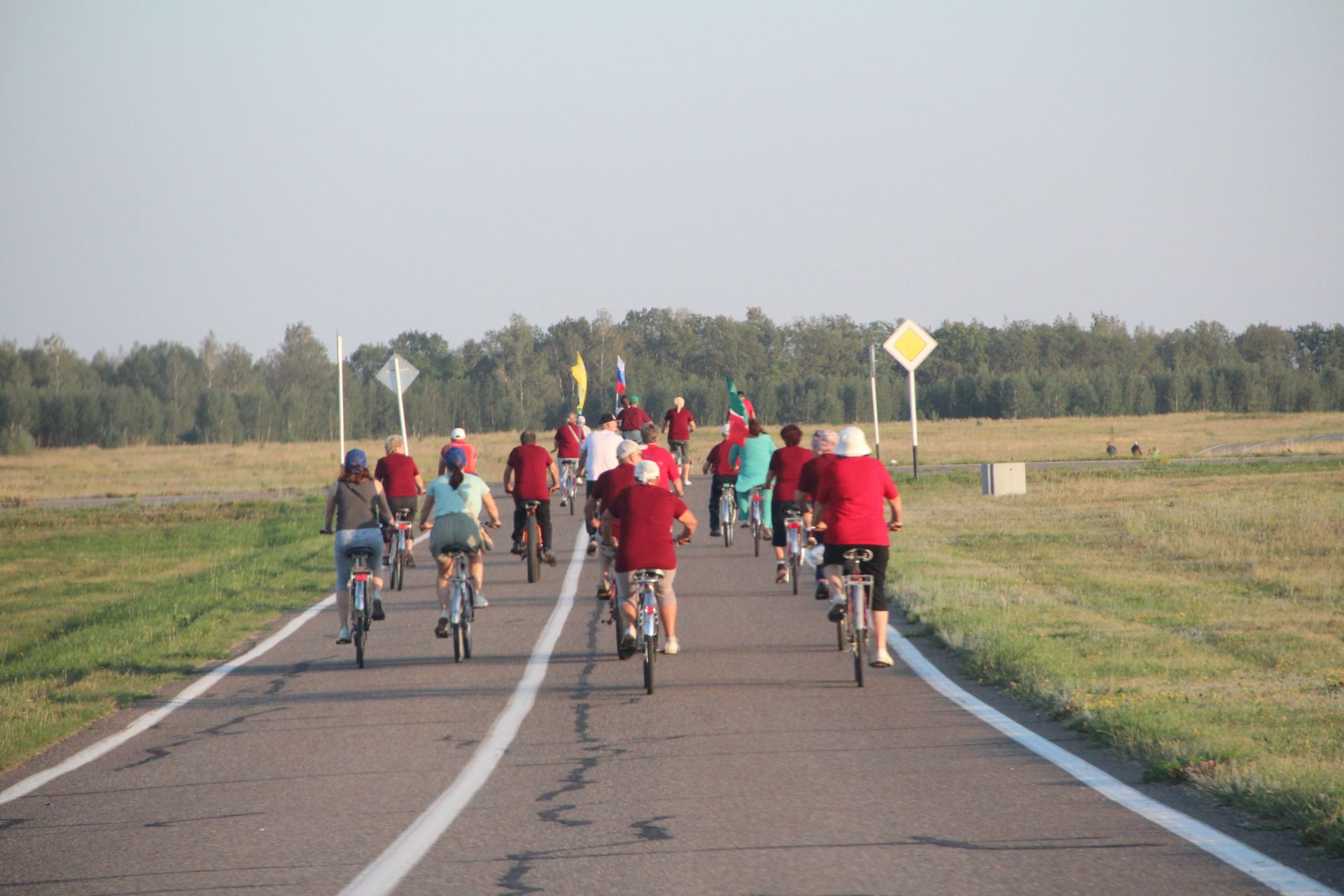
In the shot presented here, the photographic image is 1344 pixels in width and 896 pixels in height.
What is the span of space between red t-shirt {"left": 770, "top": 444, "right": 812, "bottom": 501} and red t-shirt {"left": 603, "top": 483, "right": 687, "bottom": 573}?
5112 mm

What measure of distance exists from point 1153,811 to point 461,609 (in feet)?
22.5

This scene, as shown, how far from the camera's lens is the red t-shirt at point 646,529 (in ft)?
36.6

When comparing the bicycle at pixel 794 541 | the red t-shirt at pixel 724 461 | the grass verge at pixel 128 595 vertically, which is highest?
the red t-shirt at pixel 724 461

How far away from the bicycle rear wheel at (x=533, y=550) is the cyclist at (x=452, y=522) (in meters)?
4.36

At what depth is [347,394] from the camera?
128 metres

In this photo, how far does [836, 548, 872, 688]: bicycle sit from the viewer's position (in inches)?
422

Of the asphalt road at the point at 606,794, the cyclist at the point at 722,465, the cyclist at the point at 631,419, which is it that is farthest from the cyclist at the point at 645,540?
the cyclist at the point at 631,419

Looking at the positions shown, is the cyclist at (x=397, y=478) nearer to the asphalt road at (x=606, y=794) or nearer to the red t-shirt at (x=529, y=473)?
the red t-shirt at (x=529, y=473)

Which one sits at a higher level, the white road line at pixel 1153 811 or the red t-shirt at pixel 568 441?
the red t-shirt at pixel 568 441

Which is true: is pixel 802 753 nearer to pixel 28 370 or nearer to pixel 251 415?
pixel 251 415

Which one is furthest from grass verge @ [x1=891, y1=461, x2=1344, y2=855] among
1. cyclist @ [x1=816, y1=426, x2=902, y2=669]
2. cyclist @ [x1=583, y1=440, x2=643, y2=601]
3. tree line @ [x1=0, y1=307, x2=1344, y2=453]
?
tree line @ [x1=0, y1=307, x2=1344, y2=453]

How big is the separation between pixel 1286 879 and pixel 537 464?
1248 cm

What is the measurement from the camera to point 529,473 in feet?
56.5

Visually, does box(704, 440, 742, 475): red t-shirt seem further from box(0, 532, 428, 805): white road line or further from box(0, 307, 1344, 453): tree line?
box(0, 307, 1344, 453): tree line
